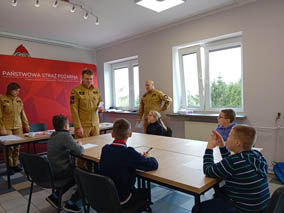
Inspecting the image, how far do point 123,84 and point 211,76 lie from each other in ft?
8.91

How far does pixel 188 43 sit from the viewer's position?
417 centimetres

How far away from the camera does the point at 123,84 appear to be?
19.9 feet

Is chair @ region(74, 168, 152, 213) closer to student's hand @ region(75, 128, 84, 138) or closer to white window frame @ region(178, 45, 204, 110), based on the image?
student's hand @ region(75, 128, 84, 138)

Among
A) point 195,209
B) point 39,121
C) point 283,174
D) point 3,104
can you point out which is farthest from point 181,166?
point 39,121

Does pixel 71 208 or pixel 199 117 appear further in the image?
pixel 199 117

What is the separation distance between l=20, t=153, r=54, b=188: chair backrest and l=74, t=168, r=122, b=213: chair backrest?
1.67 feet

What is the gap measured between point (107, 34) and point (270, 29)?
3.31 metres

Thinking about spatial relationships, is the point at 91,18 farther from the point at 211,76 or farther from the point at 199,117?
the point at 199,117

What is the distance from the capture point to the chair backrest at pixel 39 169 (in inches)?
74.6

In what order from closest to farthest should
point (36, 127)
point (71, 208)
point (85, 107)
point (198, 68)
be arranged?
point (71, 208) → point (85, 107) → point (198, 68) → point (36, 127)

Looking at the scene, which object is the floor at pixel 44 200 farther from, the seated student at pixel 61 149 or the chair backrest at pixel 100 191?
the chair backrest at pixel 100 191

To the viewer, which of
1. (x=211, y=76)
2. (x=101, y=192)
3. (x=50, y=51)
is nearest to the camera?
(x=101, y=192)

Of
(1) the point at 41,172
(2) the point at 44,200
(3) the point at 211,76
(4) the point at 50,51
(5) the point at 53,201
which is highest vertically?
(4) the point at 50,51

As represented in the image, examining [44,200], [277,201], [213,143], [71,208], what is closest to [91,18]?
[44,200]
